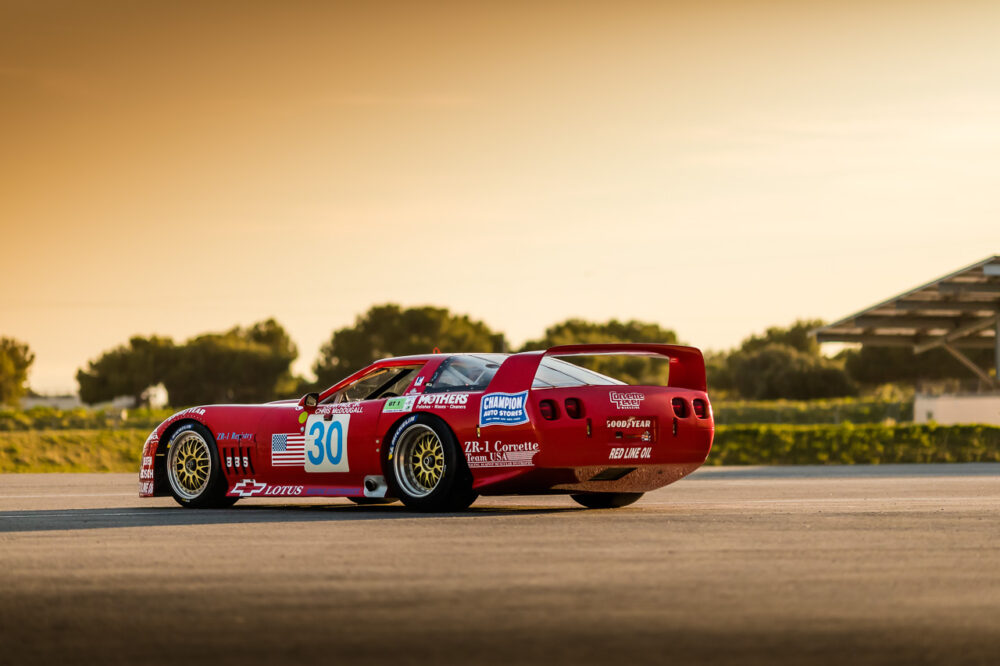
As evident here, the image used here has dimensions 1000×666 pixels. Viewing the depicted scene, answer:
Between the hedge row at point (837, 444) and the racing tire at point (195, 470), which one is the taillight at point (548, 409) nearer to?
the racing tire at point (195, 470)

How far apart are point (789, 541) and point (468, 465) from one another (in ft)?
10.8

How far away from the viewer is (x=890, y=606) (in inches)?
235

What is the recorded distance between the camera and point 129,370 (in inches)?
5128

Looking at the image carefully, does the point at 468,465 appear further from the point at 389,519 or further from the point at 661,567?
the point at 661,567

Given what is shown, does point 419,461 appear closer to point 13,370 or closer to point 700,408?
point 700,408

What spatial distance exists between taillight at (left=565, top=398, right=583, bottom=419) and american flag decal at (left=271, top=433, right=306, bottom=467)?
2.50 meters

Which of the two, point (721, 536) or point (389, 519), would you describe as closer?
point (721, 536)

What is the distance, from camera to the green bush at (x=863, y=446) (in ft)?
98.7

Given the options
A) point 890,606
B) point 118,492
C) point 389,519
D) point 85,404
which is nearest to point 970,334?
point 118,492

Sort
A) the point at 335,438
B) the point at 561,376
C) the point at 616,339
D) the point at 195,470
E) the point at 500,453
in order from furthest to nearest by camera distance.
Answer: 1. the point at 616,339
2. the point at 195,470
3. the point at 335,438
4. the point at 561,376
5. the point at 500,453

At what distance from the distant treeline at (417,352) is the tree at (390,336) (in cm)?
8

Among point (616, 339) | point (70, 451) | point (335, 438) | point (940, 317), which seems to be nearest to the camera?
point (335, 438)

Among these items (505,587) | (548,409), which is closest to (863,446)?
(548,409)

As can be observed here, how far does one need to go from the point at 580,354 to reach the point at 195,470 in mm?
3909
